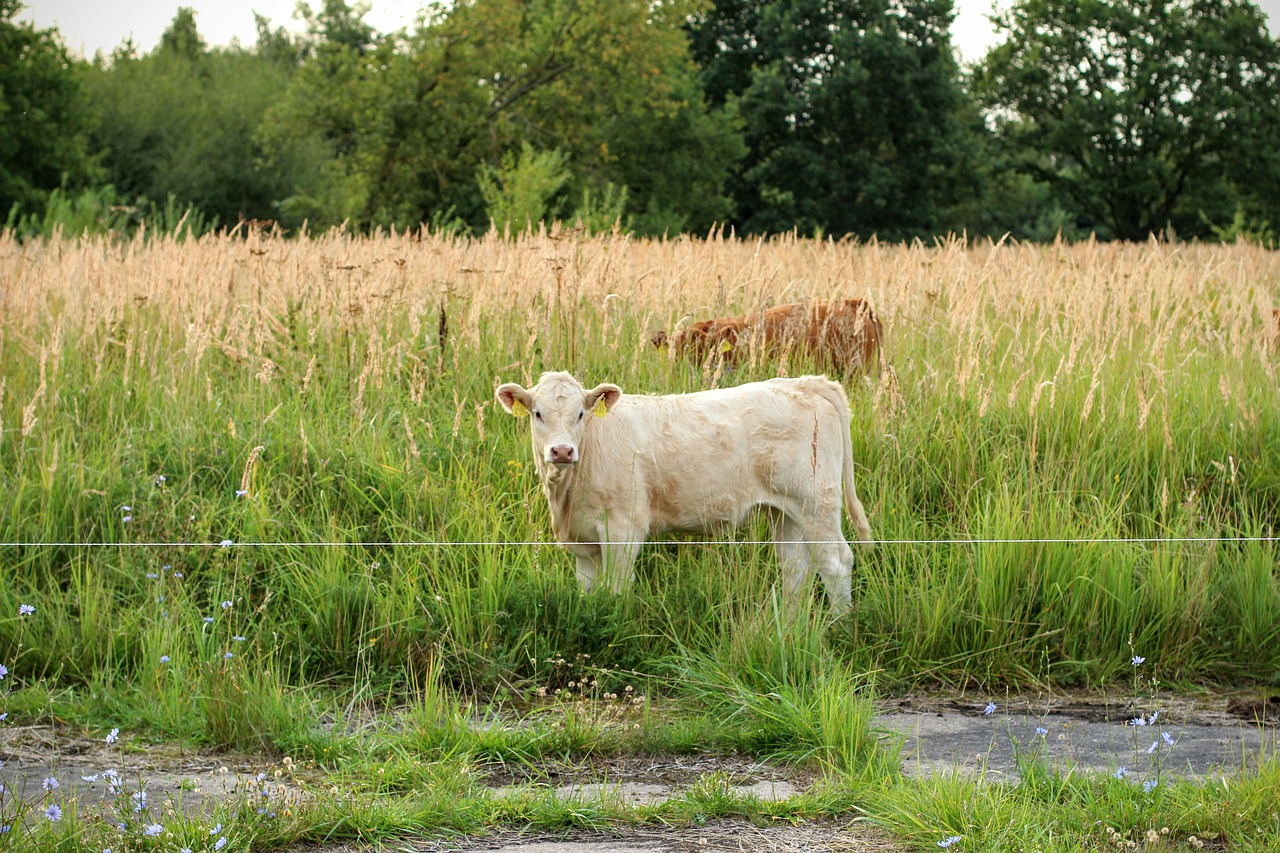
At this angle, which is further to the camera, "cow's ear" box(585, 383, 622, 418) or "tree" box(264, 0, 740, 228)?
"tree" box(264, 0, 740, 228)

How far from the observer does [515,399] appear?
→ 5176mm

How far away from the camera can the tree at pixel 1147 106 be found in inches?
1703

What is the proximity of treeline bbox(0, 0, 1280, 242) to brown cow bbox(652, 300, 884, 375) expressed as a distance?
1973cm

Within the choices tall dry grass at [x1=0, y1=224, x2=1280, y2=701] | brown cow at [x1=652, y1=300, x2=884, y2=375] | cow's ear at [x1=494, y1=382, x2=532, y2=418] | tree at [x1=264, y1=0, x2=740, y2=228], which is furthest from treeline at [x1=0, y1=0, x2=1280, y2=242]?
cow's ear at [x1=494, y1=382, x2=532, y2=418]

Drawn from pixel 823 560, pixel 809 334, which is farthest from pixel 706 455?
pixel 809 334

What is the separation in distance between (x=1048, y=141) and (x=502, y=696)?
45.7 metres

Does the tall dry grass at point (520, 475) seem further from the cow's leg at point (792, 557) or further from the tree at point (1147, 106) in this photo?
the tree at point (1147, 106)

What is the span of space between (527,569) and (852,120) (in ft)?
128

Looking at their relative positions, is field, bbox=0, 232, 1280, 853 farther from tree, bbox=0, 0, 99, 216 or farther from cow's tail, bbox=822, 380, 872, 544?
tree, bbox=0, 0, 99, 216

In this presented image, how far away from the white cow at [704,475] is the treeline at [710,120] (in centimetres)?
2113

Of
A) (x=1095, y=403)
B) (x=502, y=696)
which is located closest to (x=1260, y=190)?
(x=1095, y=403)

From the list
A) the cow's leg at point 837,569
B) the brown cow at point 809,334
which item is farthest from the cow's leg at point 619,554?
the brown cow at point 809,334

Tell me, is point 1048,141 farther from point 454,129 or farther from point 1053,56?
point 454,129

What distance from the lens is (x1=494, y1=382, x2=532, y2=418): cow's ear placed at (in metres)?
5.07
